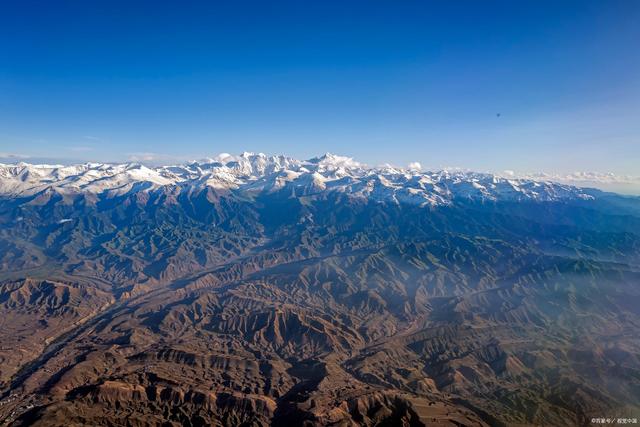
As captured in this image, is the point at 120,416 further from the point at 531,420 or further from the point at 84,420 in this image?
the point at 531,420

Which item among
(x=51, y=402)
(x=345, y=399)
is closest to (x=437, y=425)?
(x=345, y=399)

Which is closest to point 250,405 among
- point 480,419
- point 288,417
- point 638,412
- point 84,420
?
point 288,417

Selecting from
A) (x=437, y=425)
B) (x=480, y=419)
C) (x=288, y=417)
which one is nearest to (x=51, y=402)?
(x=288, y=417)

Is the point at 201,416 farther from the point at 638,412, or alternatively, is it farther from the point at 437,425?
the point at 638,412

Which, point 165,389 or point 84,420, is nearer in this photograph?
point 84,420

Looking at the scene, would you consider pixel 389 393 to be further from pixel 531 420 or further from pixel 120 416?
pixel 120 416

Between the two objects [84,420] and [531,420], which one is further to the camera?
[531,420]
